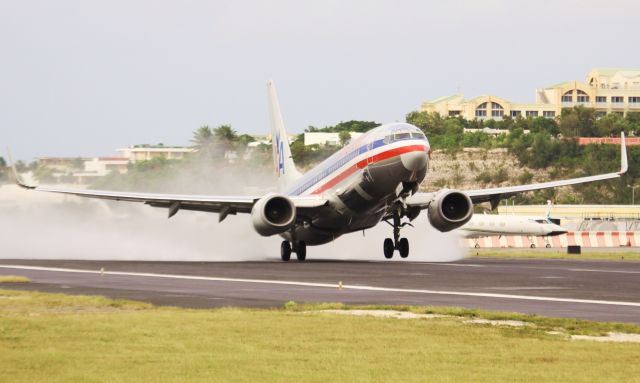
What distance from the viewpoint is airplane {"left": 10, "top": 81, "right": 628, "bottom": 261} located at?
4700cm

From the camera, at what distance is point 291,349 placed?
59.3 ft

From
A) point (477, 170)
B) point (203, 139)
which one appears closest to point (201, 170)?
point (203, 139)

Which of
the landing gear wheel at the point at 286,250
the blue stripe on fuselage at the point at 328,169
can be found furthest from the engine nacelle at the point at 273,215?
the landing gear wheel at the point at 286,250

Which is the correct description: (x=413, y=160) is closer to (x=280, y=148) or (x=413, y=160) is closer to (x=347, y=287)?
(x=347, y=287)

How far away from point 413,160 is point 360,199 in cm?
359

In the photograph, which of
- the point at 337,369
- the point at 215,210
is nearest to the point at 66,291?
the point at 337,369

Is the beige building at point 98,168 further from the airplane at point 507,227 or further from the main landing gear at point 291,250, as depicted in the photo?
the airplane at point 507,227

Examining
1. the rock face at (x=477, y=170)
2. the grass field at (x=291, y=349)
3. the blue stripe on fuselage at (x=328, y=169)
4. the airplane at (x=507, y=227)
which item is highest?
the rock face at (x=477, y=170)

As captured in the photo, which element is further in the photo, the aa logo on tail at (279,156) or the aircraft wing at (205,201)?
the aa logo on tail at (279,156)

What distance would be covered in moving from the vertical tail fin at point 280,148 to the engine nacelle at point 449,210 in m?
13.4

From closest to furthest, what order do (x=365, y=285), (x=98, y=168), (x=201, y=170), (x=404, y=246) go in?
(x=365, y=285), (x=404, y=246), (x=98, y=168), (x=201, y=170)

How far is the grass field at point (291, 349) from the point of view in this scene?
1578 centimetres

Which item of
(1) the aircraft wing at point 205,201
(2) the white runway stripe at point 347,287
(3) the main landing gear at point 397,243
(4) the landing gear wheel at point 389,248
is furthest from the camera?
(1) the aircraft wing at point 205,201

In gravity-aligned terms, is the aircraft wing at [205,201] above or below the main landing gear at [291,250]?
above
